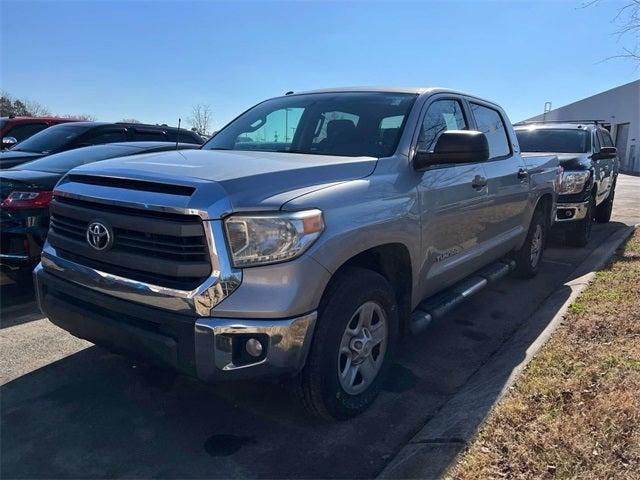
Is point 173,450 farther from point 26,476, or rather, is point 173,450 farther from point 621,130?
point 621,130

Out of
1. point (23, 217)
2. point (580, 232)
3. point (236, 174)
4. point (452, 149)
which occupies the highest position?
point (452, 149)

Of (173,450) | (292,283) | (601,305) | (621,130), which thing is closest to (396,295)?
(292,283)

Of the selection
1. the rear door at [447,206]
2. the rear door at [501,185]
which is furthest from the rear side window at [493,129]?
the rear door at [447,206]

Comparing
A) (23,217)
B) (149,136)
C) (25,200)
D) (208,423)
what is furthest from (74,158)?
(208,423)

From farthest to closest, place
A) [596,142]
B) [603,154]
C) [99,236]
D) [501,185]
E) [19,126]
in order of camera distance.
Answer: [19,126] < [596,142] < [603,154] < [501,185] < [99,236]

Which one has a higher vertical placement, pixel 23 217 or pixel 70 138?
pixel 70 138

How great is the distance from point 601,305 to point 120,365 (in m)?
3.98

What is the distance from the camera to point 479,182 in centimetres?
428

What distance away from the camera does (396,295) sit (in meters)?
3.53

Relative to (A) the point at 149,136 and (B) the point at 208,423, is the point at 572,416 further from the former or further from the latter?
(A) the point at 149,136

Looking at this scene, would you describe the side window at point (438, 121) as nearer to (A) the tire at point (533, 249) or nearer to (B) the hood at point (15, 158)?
(A) the tire at point (533, 249)

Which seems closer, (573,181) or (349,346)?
(349,346)

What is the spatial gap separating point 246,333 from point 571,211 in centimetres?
681

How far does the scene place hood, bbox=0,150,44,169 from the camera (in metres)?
6.58
